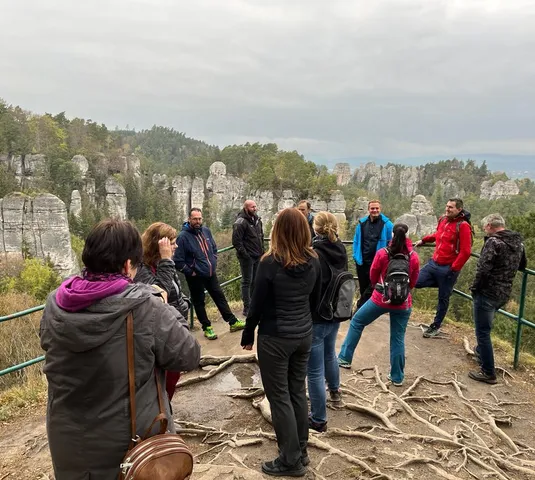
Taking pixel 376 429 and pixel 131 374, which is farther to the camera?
pixel 376 429

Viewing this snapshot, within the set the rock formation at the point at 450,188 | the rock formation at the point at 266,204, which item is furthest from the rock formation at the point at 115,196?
the rock formation at the point at 450,188

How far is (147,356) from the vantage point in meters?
1.72

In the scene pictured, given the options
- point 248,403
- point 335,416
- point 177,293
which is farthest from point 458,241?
point 177,293

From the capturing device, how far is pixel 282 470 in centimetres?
280

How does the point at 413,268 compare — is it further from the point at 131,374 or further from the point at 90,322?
the point at 90,322

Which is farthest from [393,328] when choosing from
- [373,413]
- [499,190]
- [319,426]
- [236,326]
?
[499,190]

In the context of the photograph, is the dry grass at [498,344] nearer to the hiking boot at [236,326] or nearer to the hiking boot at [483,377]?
the hiking boot at [483,377]

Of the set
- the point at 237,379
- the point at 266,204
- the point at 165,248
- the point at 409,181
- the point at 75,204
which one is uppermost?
the point at 409,181

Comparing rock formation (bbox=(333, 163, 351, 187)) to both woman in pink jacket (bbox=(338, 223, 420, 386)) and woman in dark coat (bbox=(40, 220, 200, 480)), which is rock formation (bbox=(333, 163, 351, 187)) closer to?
woman in pink jacket (bbox=(338, 223, 420, 386))

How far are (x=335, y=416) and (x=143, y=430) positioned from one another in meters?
2.34

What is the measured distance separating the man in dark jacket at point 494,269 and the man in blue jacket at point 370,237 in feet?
4.66

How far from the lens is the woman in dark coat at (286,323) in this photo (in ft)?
8.77

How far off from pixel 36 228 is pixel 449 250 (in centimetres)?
4417

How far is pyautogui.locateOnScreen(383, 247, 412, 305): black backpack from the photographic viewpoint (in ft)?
12.9
